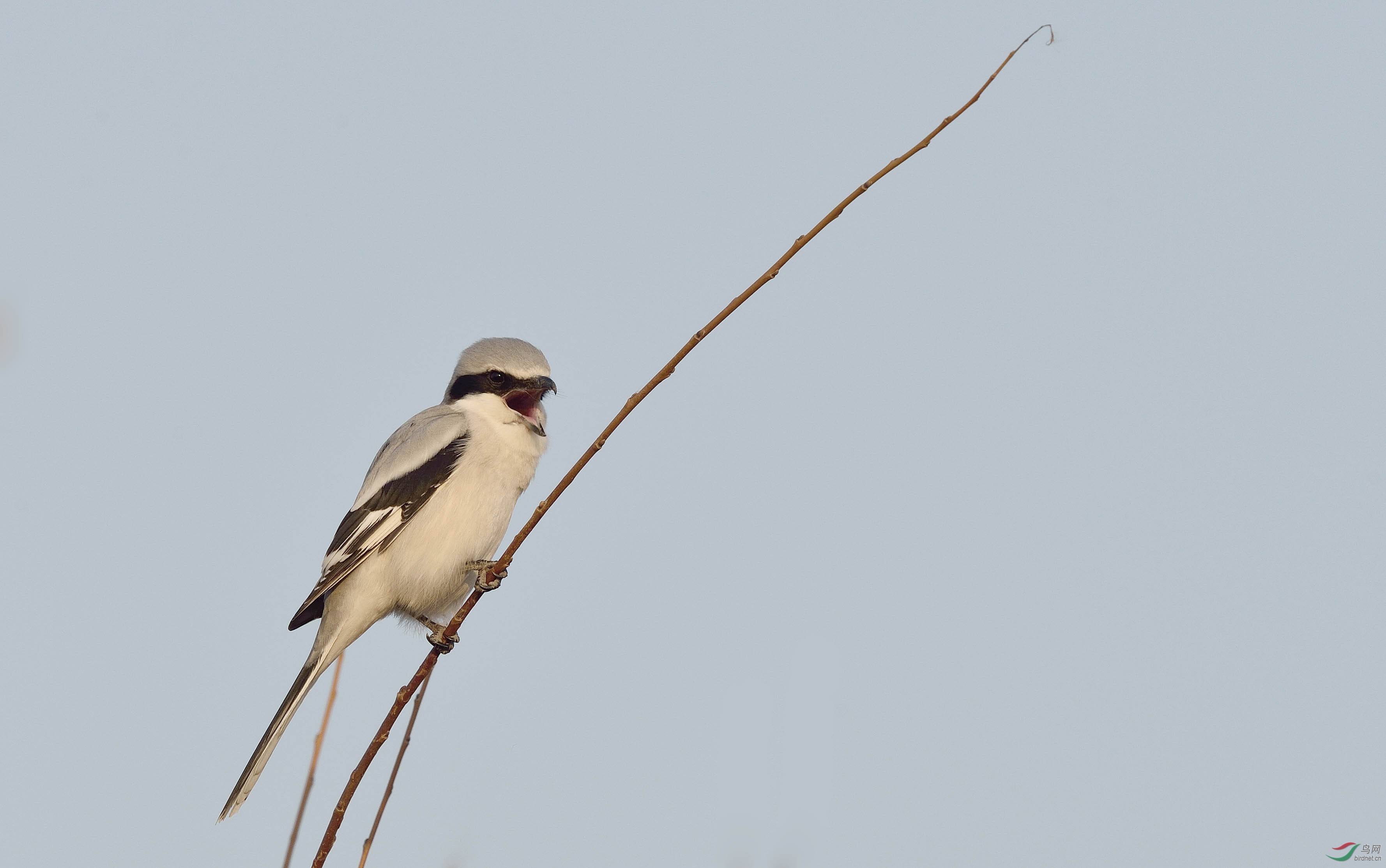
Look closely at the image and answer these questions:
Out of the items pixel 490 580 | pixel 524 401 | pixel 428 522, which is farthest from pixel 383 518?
pixel 490 580

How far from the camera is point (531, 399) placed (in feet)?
16.3

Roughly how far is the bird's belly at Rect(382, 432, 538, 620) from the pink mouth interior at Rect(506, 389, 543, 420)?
1.00ft

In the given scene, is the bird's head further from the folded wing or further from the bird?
the folded wing

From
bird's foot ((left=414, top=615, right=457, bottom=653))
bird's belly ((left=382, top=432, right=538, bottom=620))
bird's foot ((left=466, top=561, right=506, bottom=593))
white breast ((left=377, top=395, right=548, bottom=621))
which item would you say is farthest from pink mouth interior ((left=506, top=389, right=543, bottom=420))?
bird's foot ((left=466, top=561, right=506, bottom=593))

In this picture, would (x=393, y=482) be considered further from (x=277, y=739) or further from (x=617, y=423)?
(x=617, y=423)

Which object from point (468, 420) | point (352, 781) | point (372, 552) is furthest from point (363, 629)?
point (352, 781)

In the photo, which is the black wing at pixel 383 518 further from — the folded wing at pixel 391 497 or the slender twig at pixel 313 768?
the slender twig at pixel 313 768

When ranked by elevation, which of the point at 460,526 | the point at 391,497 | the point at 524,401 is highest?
the point at 524,401

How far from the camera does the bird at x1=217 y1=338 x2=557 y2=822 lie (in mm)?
4512

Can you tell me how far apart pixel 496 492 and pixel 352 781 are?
2.32 meters

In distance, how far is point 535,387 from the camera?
191 inches

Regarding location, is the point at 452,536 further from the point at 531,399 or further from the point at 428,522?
the point at 531,399

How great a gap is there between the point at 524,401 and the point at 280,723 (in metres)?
1.64

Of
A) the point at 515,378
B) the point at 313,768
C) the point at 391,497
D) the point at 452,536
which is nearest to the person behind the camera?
the point at 313,768
